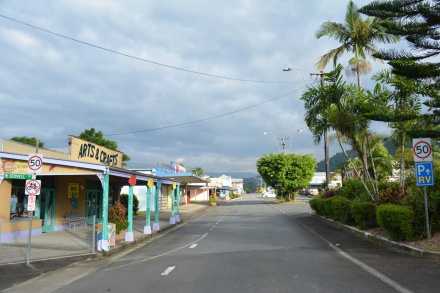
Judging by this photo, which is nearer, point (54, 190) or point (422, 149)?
point (422, 149)

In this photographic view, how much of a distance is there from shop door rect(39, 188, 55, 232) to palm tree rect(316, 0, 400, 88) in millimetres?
16707

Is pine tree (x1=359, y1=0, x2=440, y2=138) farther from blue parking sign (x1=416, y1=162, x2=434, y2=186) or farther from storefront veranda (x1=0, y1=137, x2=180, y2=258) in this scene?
storefront veranda (x1=0, y1=137, x2=180, y2=258)

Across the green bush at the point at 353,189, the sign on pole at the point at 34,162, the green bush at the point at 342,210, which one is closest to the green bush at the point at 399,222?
the green bush at the point at 342,210

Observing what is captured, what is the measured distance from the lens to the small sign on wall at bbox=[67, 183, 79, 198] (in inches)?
744

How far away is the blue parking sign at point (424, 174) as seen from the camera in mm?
10210

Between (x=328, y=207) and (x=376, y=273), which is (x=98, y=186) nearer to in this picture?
(x=328, y=207)

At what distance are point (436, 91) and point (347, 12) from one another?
368 inches

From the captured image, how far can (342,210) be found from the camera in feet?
59.4

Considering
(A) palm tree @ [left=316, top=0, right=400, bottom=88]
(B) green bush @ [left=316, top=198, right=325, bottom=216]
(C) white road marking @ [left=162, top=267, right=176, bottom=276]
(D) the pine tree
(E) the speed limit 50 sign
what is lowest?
(C) white road marking @ [left=162, top=267, right=176, bottom=276]

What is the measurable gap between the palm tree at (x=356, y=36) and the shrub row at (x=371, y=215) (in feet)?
22.2

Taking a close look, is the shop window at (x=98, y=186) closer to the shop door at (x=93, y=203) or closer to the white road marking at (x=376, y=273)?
the shop door at (x=93, y=203)

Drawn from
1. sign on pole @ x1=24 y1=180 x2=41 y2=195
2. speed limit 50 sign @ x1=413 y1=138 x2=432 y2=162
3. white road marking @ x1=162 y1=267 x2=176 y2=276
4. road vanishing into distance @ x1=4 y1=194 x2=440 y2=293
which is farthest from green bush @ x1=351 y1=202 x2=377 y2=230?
sign on pole @ x1=24 y1=180 x2=41 y2=195

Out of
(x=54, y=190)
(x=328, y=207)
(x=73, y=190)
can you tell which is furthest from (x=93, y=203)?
(x=328, y=207)

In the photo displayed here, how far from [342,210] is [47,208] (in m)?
14.4
